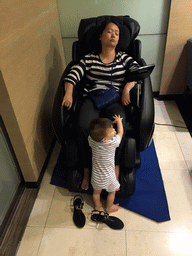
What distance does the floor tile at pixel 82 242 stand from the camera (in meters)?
1.27

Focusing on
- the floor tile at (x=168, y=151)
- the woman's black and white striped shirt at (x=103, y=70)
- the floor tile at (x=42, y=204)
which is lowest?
the floor tile at (x=42, y=204)

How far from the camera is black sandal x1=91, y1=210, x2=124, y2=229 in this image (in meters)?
1.37

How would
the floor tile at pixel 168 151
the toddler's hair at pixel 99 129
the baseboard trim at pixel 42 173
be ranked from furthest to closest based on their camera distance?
1. the floor tile at pixel 168 151
2. the baseboard trim at pixel 42 173
3. the toddler's hair at pixel 99 129

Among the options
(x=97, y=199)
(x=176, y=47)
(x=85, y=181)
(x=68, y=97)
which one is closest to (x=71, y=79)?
(x=68, y=97)

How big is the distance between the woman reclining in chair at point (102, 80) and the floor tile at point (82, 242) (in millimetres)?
301

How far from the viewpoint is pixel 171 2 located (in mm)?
2043

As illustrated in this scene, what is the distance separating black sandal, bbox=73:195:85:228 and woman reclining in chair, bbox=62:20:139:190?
0.12 m

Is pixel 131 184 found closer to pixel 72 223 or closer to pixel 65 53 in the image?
pixel 72 223

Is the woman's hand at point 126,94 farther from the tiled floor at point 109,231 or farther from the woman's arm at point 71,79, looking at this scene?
the tiled floor at point 109,231

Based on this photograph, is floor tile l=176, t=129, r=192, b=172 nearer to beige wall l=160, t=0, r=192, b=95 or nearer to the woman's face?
beige wall l=160, t=0, r=192, b=95

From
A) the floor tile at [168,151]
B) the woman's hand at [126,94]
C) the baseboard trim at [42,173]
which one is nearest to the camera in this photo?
the woman's hand at [126,94]

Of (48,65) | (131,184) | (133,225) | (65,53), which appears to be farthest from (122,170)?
(65,53)

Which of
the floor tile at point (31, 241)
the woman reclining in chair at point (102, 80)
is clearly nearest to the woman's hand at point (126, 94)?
the woman reclining in chair at point (102, 80)

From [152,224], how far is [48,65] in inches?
60.5
